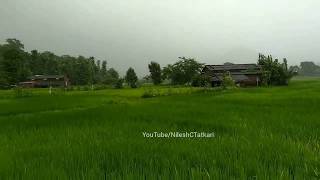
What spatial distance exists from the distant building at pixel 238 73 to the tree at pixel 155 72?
837cm

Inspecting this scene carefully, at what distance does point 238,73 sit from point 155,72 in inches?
557

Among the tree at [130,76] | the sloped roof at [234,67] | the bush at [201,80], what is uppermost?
the sloped roof at [234,67]

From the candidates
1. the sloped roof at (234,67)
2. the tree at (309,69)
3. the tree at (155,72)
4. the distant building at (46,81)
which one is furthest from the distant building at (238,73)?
the tree at (309,69)

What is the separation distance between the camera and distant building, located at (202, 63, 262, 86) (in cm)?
4734

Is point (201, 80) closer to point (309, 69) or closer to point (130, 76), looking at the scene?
point (130, 76)

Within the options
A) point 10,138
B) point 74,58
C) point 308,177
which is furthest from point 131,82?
point 308,177

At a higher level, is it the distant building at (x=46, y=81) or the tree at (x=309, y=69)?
the tree at (x=309, y=69)

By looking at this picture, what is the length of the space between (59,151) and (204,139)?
6.19 ft

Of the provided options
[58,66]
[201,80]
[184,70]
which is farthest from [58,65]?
[201,80]

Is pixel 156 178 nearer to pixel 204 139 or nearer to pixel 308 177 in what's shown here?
pixel 308 177

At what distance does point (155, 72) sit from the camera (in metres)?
59.8

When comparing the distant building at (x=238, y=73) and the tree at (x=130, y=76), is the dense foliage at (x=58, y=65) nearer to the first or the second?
the tree at (x=130, y=76)

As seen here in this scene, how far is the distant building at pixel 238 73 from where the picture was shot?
155 feet

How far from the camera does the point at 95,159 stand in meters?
4.10
